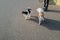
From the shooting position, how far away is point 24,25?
8.40 meters

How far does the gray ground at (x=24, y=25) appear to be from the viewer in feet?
24.7

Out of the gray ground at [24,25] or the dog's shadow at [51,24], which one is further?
the dog's shadow at [51,24]

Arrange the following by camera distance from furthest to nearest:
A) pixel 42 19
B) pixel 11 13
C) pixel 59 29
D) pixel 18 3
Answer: pixel 18 3
pixel 11 13
pixel 42 19
pixel 59 29

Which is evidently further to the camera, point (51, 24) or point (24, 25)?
point (51, 24)

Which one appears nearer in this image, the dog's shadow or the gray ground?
the gray ground

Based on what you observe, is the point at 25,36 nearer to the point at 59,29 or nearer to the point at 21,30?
the point at 21,30

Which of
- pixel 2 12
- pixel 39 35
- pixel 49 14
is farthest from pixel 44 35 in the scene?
pixel 2 12

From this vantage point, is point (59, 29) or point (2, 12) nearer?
point (59, 29)

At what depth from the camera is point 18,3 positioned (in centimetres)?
1088

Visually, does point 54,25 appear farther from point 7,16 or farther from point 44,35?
point 7,16

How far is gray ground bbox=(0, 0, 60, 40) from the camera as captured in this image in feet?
24.7

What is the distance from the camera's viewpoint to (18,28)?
8.12 metres

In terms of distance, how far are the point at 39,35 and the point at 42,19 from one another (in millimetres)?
1259

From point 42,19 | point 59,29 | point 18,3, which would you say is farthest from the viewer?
point 18,3
